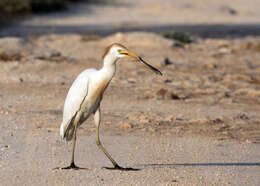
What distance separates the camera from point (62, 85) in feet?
34.4

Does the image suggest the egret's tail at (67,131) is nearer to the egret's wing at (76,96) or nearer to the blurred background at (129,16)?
the egret's wing at (76,96)

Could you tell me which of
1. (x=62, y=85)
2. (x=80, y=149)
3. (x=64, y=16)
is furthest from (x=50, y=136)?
(x=64, y=16)

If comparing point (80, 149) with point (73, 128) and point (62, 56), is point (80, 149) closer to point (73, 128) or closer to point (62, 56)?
point (73, 128)

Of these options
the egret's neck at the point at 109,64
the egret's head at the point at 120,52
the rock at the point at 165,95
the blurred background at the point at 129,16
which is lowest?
the blurred background at the point at 129,16

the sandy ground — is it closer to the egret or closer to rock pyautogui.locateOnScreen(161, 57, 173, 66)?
rock pyautogui.locateOnScreen(161, 57, 173, 66)

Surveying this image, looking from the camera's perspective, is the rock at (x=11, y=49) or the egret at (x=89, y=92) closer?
the egret at (x=89, y=92)

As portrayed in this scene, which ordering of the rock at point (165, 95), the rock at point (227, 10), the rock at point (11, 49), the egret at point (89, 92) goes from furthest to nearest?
the rock at point (227, 10) < the rock at point (11, 49) < the rock at point (165, 95) < the egret at point (89, 92)

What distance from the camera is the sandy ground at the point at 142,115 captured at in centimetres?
600

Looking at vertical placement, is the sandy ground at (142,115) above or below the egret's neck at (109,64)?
below

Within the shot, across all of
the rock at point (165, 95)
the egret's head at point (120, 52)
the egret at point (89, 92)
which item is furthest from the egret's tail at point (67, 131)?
the rock at point (165, 95)

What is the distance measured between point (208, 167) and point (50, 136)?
78.9 inches

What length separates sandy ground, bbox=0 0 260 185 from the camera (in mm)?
6000

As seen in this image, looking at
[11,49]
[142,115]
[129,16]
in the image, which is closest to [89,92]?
[142,115]

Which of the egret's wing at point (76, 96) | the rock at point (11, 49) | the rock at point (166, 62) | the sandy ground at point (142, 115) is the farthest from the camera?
the rock at point (166, 62)
